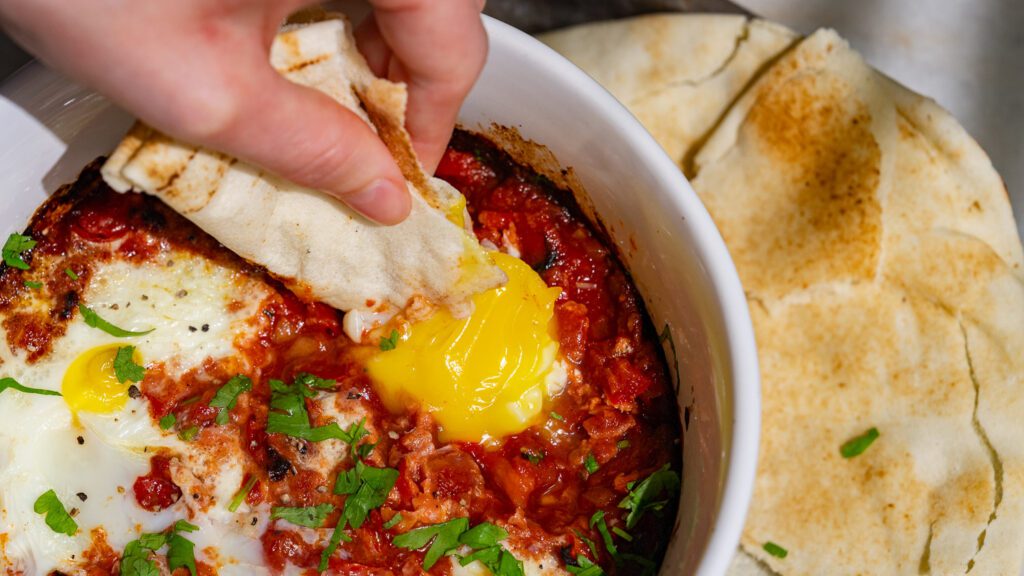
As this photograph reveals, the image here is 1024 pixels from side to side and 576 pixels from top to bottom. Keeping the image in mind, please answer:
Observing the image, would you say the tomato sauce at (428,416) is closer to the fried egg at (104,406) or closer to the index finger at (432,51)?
the fried egg at (104,406)

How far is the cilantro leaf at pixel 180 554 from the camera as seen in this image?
7.11 feet

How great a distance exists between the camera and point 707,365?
6.54ft

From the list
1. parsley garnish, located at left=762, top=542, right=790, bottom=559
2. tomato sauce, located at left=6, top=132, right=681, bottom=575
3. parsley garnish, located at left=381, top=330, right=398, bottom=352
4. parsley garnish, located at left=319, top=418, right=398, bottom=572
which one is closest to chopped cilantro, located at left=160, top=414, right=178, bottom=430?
tomato sauce, located at left=6, top=132, right=681, bottom=575

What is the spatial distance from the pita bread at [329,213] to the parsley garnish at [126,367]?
39cm

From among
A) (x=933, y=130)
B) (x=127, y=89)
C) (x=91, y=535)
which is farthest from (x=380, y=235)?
(x=933, y=130)

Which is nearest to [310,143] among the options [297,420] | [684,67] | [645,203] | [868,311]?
[645,203]

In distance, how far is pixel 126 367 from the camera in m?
2.19

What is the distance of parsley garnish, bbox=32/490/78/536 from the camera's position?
2.15 metres

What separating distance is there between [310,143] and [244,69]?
17 centimetres

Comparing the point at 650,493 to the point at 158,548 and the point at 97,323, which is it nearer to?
the point at 158,548

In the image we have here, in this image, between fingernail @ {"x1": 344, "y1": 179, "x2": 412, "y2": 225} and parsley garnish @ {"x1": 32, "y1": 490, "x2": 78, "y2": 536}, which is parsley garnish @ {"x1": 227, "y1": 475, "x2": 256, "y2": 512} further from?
fingernail @ {"x1": 344, "y1": 179, "x2": 412, "y2": 225}

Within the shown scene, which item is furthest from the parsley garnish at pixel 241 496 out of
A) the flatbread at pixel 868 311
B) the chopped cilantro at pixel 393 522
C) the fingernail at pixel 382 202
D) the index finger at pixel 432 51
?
the flatbread at pixel 868 311

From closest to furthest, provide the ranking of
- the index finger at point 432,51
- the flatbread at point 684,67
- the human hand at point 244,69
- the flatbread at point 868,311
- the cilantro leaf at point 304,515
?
the human hand at point 244,69 → the index finger at point 432,51 → the cilantro leaf at point 304,515 → the flatbread at point 868,311 → the flatbread at point 684,67

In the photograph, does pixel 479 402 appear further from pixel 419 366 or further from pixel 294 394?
pixel 294 394
